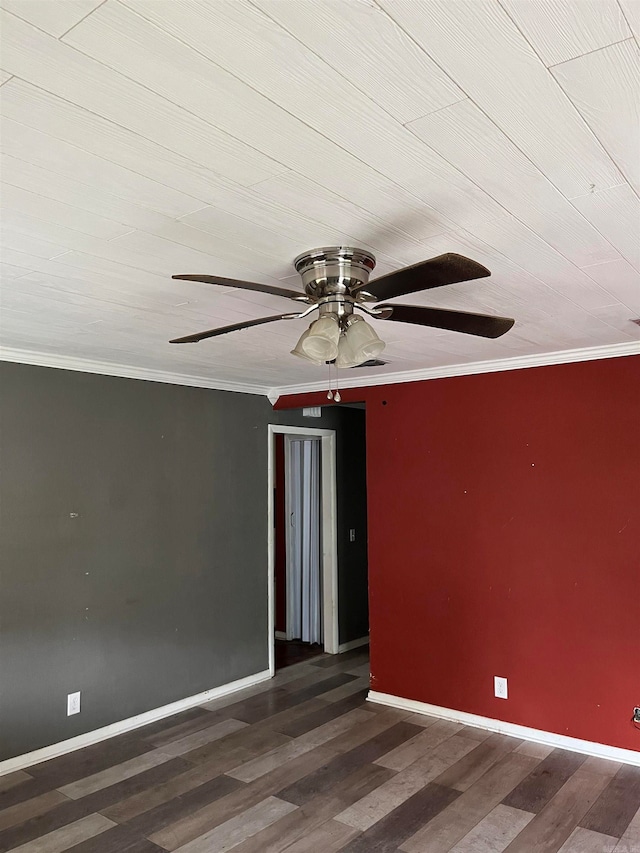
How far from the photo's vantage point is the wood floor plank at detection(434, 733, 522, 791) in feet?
10.8

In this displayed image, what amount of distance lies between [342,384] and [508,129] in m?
3.44

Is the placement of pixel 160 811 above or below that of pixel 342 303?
below

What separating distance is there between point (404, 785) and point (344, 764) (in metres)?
0.38

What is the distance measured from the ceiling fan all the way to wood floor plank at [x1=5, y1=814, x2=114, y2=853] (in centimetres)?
229

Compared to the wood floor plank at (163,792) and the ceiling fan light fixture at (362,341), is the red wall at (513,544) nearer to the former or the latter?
the wood floor plank at (163,792)

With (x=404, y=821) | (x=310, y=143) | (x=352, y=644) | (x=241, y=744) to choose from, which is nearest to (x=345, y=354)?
(x=310, y=143)

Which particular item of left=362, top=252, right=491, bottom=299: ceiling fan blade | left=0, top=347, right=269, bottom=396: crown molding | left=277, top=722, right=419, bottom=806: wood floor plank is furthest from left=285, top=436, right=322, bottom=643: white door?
left=362, top=252, right=491, bottom=299: ceiling fan blade

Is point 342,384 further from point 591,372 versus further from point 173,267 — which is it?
point 173,267

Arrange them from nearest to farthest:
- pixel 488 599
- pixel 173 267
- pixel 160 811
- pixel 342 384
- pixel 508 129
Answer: pixel 508 129 < pixel 173 267 < pixel 160 811 < pixel 488 599 < pixel 342 384

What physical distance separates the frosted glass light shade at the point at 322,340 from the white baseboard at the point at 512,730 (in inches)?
119

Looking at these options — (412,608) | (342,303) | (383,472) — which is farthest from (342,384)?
(342,303)

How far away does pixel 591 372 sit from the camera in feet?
12.1

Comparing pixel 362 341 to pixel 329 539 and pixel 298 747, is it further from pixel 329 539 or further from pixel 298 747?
pixel 329 539

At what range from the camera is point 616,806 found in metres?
2.99
